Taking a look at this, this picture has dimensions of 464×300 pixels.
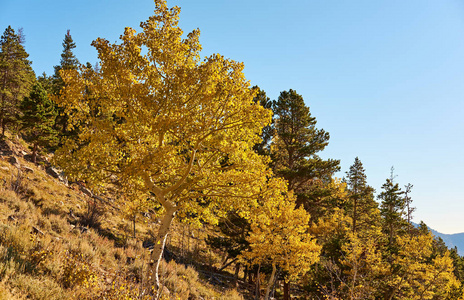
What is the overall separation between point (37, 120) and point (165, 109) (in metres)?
22.2

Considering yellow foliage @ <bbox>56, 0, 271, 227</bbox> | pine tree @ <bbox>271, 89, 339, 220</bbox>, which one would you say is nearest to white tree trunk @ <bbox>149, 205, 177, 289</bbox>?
yellow foliage @ <bbox>56, 0, 271, 227</bbox>

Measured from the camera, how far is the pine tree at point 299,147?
21.0 metres

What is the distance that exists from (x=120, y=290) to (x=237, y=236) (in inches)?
569

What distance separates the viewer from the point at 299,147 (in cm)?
2248

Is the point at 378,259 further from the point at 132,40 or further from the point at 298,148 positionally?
the point at 132,40

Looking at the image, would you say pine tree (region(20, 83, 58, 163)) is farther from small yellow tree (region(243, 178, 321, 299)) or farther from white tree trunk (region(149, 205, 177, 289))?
small yellow tree (region(243, 178, 321, 299))

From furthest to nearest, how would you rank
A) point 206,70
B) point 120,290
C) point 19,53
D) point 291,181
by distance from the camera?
1. point 19,53
2. point 291,181
3. point 206,70
4. point 120,290

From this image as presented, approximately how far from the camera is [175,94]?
23.4ft

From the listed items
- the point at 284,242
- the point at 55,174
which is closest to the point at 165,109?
the point at 284,242

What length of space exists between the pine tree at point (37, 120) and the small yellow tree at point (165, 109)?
18.5m

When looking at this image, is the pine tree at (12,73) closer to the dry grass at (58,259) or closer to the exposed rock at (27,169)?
the exposed rock at (27,169)

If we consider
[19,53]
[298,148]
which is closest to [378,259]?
[298,148]

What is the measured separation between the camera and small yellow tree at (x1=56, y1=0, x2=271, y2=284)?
7043 mm

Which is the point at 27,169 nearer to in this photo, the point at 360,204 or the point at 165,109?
the point at 165,109
